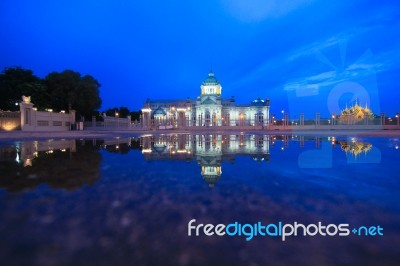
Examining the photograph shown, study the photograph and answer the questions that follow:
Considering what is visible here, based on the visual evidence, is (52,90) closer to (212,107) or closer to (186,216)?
(186,216)

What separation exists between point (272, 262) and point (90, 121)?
A: 56.6 meters

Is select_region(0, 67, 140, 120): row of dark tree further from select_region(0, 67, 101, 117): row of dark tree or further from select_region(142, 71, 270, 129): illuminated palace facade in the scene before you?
select_region(142, 71, 270, 129): illuminated palace facade

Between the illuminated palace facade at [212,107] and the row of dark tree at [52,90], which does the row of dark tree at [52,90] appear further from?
the illuminated palace facade at [212,107]

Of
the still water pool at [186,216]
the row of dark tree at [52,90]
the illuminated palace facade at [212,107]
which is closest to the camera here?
the still water pool at [186,216]

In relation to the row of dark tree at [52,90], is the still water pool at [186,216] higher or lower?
lower

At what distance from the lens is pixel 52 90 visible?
4806 cm

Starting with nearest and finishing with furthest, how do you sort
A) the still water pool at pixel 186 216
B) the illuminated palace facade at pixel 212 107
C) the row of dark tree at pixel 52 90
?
the still water pool at pixel 186 216
the row of dark tree at pixel 52 90
the illuminated palace facade at pixel 212 107

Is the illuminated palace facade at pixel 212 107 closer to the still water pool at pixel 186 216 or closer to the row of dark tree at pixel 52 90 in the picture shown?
the row of dark tree at pixel 52 90

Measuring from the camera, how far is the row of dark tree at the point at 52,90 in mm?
42062

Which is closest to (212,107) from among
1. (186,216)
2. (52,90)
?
(52,90)

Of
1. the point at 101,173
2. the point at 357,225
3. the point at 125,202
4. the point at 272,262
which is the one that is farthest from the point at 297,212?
the point at 101,173

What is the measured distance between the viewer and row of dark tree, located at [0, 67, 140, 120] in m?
42.1

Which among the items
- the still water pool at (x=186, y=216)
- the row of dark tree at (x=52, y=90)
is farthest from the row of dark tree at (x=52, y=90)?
the still water pool at (x=186, y=216)

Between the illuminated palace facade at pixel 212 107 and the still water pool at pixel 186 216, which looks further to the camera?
the illuminated palace facade at pixel 212 107
